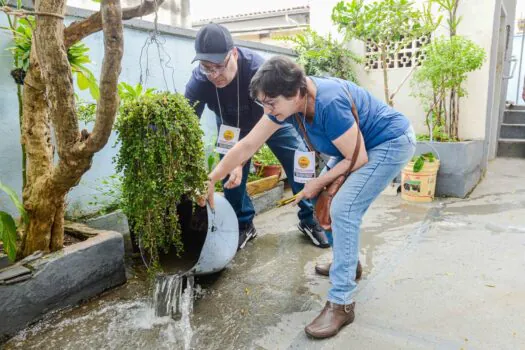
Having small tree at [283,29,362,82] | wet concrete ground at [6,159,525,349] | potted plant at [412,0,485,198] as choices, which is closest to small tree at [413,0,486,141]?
potted plant at [412,0,485,198]

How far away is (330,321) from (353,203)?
1.94 feet

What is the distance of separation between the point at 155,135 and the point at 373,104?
111 centimetres

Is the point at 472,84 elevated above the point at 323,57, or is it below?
below

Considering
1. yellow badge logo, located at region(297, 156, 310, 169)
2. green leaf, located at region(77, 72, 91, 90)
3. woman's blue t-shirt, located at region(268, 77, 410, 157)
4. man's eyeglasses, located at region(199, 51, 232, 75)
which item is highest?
Result: man's eyeglasses, located at region(199, 51, 232, 75)

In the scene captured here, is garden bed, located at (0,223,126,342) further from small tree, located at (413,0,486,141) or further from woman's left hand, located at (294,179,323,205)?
small tree, located at (413,0,486,141)

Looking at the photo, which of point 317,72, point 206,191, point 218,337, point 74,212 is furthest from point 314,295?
point 317,72

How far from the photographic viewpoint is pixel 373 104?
1954 mm

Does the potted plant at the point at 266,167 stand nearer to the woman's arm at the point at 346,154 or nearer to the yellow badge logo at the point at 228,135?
the yellow badge logo at the point at 228,135

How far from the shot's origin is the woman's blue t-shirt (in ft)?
5.58

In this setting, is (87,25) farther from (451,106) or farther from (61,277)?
(451,106)

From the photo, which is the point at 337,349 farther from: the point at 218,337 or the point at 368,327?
the point at 218,337

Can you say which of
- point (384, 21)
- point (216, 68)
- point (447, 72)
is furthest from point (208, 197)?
point (384, 21)

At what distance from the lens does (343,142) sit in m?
1.73

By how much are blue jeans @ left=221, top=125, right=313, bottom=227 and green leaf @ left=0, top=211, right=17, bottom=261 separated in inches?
55.7
